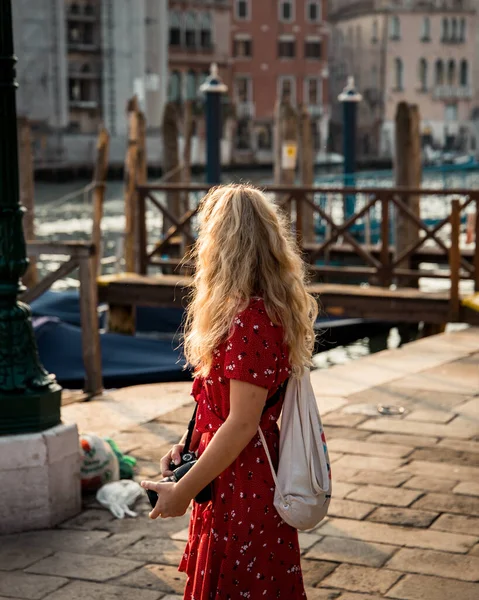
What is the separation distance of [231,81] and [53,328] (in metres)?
57.6

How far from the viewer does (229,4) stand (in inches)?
2564

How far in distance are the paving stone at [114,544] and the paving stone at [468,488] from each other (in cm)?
126

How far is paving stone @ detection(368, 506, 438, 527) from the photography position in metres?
4.12

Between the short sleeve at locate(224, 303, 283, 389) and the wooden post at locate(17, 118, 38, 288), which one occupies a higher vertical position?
the short sleeve at locate(224, 303, 283, 389)

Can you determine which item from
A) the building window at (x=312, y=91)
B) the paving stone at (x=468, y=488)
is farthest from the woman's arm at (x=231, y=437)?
the building window at (x=312, y=91)

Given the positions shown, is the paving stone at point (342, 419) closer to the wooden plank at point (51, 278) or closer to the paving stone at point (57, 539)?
the paving stone at point (57, 539)

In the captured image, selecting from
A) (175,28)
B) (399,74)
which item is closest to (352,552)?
(175,28)

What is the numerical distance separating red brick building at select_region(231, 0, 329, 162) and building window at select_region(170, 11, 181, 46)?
121 inches

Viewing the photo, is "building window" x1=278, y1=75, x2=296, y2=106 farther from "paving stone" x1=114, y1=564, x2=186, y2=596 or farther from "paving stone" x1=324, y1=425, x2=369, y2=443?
"paving stone" x1=114, y1=564, x2=186, y2=596

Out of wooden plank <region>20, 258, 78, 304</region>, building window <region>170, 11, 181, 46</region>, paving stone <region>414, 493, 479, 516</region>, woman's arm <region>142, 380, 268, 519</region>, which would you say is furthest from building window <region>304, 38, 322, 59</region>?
woman's arm <region>142, 380, 268, 519</region>

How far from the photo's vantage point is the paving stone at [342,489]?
4.46m

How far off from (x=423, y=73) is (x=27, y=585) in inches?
2874

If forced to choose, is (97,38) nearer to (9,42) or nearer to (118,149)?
(118,149)

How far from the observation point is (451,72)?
7538cm
